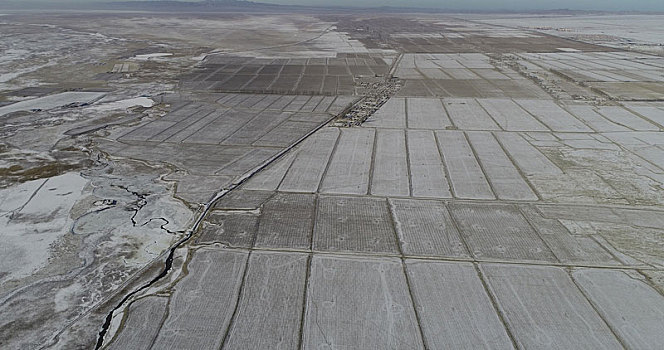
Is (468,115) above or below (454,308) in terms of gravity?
above

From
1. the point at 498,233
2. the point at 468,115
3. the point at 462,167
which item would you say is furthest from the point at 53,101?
the point at 498,233

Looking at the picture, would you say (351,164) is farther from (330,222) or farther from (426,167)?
(330,222)

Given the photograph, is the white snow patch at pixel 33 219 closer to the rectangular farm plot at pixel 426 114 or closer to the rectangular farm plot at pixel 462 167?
the rectangular farm plot at pixel 462 167

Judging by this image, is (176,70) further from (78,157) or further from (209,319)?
(209,319)

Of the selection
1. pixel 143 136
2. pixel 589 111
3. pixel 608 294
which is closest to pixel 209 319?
pixel 608 294

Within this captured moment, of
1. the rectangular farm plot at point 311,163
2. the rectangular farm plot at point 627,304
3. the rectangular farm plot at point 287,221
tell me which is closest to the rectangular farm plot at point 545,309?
the rectangular farm plot at point 627,304
